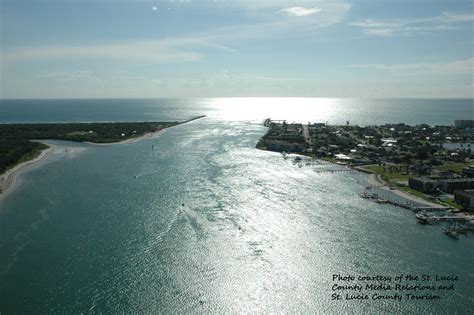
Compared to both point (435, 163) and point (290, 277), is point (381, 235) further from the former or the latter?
point (435, 163)

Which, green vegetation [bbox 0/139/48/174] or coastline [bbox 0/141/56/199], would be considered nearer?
coastline [bbox 0/141/56/199]

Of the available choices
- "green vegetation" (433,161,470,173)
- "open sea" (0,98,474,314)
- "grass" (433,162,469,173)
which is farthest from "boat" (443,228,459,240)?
"grass" (433,162,469,173)

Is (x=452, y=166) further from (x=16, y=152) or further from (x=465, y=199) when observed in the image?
(x=16, y=152)

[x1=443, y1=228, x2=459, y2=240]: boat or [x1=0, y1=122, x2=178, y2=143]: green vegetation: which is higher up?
[x1=0, y1=122, x2=178, y2=143]: green vegetation

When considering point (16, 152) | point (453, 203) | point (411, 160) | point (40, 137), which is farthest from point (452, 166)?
point (40, 137)

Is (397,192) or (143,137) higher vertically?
(143,137)

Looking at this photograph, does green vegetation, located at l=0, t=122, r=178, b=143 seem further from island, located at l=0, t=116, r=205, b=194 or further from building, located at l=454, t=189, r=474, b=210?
building, located at l=454, t=189, r=474, b=210
